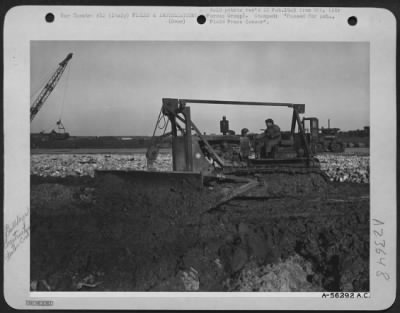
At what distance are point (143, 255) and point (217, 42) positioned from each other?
1.82 metres

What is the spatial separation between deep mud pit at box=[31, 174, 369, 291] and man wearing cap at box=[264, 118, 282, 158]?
88 centimetres

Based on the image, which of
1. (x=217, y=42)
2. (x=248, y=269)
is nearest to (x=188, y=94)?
(x=217, y=42)

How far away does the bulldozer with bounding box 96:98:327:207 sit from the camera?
12.2 ft

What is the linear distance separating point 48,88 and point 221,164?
1825mm

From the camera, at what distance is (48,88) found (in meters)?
3.41

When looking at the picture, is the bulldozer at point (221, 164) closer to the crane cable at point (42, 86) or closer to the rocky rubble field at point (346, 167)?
the rocky rubble field at point (346, 167)

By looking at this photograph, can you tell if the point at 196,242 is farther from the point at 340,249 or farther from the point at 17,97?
the point at 17,97

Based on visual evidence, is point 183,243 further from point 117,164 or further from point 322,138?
point 322,138

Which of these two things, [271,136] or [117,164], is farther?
[271,136]

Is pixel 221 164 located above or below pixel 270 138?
below

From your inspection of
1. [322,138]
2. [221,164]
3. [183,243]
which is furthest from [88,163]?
[322,138]

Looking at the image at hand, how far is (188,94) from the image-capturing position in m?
3.53

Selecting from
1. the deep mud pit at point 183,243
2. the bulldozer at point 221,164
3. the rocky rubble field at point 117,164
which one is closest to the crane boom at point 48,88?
the rocky rubble field at point 117,164

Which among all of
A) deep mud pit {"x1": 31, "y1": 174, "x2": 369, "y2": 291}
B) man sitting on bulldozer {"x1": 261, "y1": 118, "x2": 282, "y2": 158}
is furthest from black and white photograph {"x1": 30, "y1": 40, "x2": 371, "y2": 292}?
man sitting on bulldozer {"x1": 261, "y1": 118, "x2": 282, "y2": 158}
